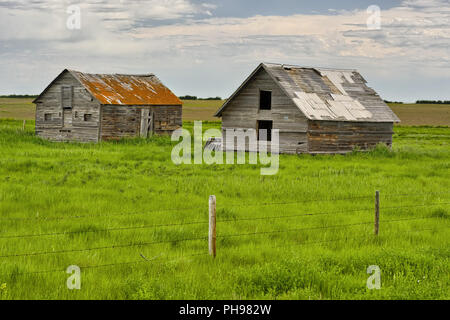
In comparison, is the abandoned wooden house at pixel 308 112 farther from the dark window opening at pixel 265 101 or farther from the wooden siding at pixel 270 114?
the dark window opening at pixel 265 101

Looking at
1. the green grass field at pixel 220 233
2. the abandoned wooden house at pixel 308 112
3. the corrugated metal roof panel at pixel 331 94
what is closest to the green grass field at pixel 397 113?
the corrugated metal roof panel at pixel 331 94

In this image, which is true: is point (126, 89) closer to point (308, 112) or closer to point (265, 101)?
point (265, 101)

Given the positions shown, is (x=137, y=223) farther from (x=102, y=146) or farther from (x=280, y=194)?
(x=102, y=146)

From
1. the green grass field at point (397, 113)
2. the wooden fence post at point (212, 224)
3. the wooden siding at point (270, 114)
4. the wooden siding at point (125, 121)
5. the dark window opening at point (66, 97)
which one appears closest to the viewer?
the wooden fence post at point (212, 224)

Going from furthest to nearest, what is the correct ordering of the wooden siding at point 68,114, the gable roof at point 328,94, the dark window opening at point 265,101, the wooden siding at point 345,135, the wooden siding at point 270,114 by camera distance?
1. the wooden siding at point 68,114
2. the dark window opening at point 265,101
3. the gable roof at point 328,94
4. the wooden siding at point 270,114
5. the wooden siding at point 345,135

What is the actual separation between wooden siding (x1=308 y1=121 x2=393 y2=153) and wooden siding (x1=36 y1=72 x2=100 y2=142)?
1527cm

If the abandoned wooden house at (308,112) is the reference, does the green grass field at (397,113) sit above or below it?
above

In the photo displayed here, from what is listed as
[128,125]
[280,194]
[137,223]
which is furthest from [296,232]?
[128,125]

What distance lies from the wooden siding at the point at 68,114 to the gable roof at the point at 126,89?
0.50m

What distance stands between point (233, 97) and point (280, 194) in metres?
17.4

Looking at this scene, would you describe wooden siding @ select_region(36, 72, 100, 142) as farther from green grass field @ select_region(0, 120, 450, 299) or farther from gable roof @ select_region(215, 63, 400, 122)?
green grass field @ select_region(0, 120, 450, 299)

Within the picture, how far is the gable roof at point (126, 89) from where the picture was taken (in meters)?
37.2

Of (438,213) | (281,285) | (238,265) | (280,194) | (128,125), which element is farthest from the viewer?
(128,125)

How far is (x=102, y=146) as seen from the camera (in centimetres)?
3341
